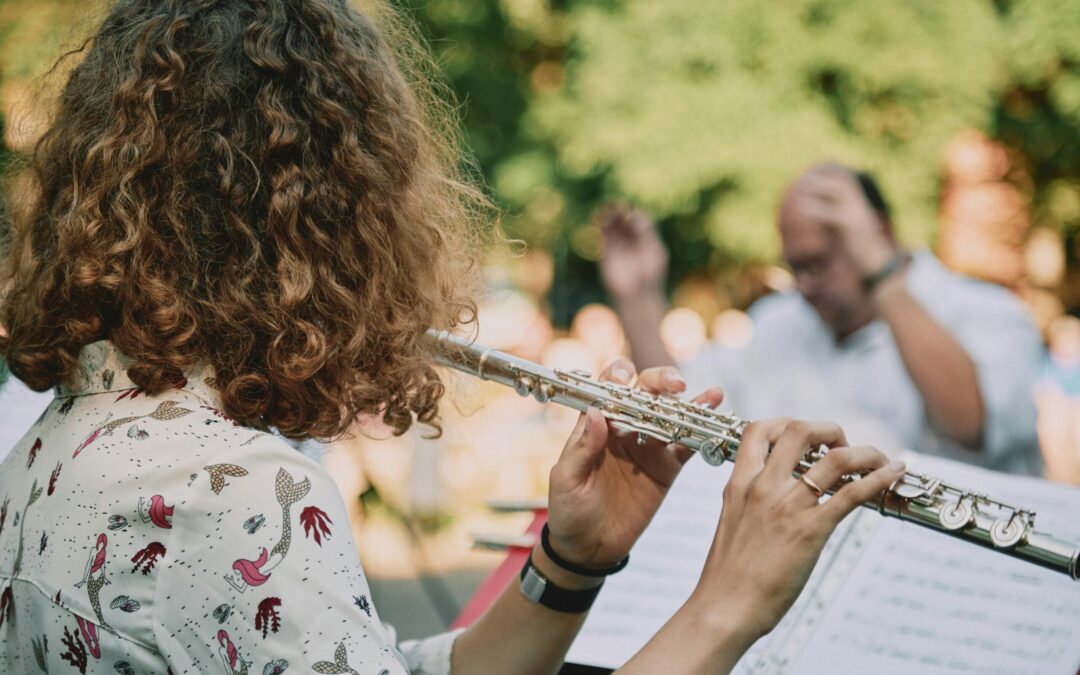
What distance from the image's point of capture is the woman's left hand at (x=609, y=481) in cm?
141

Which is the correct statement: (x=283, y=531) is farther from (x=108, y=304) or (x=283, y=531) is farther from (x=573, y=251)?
(x=573, y=251)

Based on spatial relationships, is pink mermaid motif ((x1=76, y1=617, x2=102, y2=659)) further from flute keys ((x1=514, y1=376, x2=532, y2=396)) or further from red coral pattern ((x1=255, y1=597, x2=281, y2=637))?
flute keys ((x1=514, y1=376, x2=532, y2=396))

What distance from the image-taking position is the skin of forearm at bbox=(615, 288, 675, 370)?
3.74 m

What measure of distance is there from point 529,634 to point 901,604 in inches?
20.6

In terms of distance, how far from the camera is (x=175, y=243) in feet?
3.69

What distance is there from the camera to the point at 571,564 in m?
1.45

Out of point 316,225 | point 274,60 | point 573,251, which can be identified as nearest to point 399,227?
point 316,225

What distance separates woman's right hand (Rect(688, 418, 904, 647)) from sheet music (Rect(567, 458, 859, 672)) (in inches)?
Answer: 14.4

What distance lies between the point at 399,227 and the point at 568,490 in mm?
437

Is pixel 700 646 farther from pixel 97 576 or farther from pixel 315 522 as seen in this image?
pixel 97 576

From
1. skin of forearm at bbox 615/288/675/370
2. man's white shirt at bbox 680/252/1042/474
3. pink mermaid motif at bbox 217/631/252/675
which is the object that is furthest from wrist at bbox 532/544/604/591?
skin of forearm at bbox 615/288/675/370

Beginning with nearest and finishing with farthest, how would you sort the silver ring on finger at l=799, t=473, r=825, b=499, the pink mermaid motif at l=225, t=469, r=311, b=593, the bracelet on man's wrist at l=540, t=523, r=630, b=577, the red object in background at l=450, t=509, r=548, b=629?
1. the pink mermaid motif at l=225, t=469, r=311, b=593
2. the silver ring on finger at l=799, t=473, r=825, b=499
3. the bracelet on man's wrist at l=540, t=523, r=630, b=577
4. the red object in background at l=450, t=509, r=548, b=629

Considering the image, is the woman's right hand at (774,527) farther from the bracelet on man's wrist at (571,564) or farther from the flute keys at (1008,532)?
the bracelet on man's wrist at (571,564)

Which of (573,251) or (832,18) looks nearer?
(832,18)
